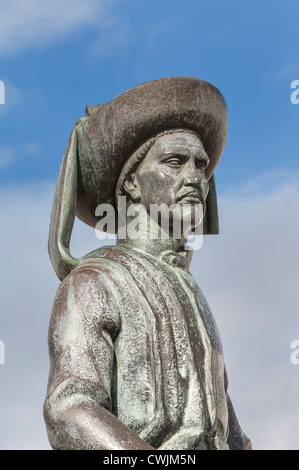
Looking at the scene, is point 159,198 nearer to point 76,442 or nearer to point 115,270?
point 115,270

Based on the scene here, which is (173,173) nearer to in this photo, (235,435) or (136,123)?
(136,123)

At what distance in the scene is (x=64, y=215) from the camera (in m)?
8.87

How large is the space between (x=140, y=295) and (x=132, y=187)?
120cm

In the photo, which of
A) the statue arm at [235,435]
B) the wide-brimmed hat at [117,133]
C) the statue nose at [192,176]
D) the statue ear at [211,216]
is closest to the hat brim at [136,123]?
the wide-brimmed hat at [117,133]

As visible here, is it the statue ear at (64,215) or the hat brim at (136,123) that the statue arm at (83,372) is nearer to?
the statue ear at (64,215)

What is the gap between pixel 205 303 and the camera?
28.9 ft

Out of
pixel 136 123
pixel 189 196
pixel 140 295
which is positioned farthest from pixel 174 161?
pixel 140 295

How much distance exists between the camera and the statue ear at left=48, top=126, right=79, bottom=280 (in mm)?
8797

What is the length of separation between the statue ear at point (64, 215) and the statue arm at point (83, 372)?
0.42m

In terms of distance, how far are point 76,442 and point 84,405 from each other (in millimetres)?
279

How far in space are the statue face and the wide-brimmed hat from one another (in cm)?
16
